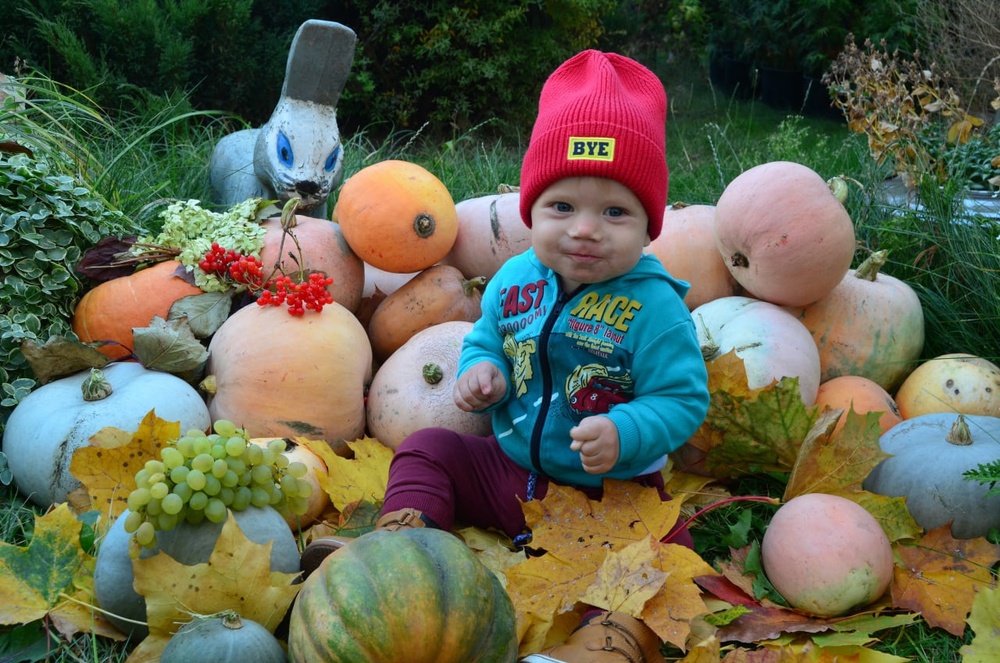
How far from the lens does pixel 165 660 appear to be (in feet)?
5.09

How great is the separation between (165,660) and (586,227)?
4.04 ft

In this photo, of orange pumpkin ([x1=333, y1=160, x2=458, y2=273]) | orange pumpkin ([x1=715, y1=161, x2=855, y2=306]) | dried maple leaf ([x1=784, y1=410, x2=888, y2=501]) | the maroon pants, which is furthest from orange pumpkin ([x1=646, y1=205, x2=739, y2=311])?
the maroon pants

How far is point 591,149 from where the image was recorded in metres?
2.07

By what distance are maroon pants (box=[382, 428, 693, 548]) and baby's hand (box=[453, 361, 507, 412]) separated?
0.50 feet

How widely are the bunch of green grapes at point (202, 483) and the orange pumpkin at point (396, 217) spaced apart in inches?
43.7

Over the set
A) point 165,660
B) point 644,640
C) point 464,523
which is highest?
point 165,660

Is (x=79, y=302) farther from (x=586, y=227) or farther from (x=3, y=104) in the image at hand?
(x=586, y=227)

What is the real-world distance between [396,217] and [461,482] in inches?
38.8

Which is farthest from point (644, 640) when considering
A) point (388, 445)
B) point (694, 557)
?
point (388, 445)

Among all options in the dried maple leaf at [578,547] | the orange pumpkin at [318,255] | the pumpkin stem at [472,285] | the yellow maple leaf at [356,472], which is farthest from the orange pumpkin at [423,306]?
the dried maple leaf at [578,547]

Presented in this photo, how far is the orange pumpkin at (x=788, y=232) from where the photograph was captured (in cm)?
286

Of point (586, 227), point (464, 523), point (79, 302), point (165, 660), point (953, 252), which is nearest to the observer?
point (165, 660)

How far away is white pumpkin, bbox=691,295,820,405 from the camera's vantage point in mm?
2717

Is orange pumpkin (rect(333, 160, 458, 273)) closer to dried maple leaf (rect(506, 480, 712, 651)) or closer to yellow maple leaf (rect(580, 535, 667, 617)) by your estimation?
dried maple leaf (rect(506, 480, 712, 651))
